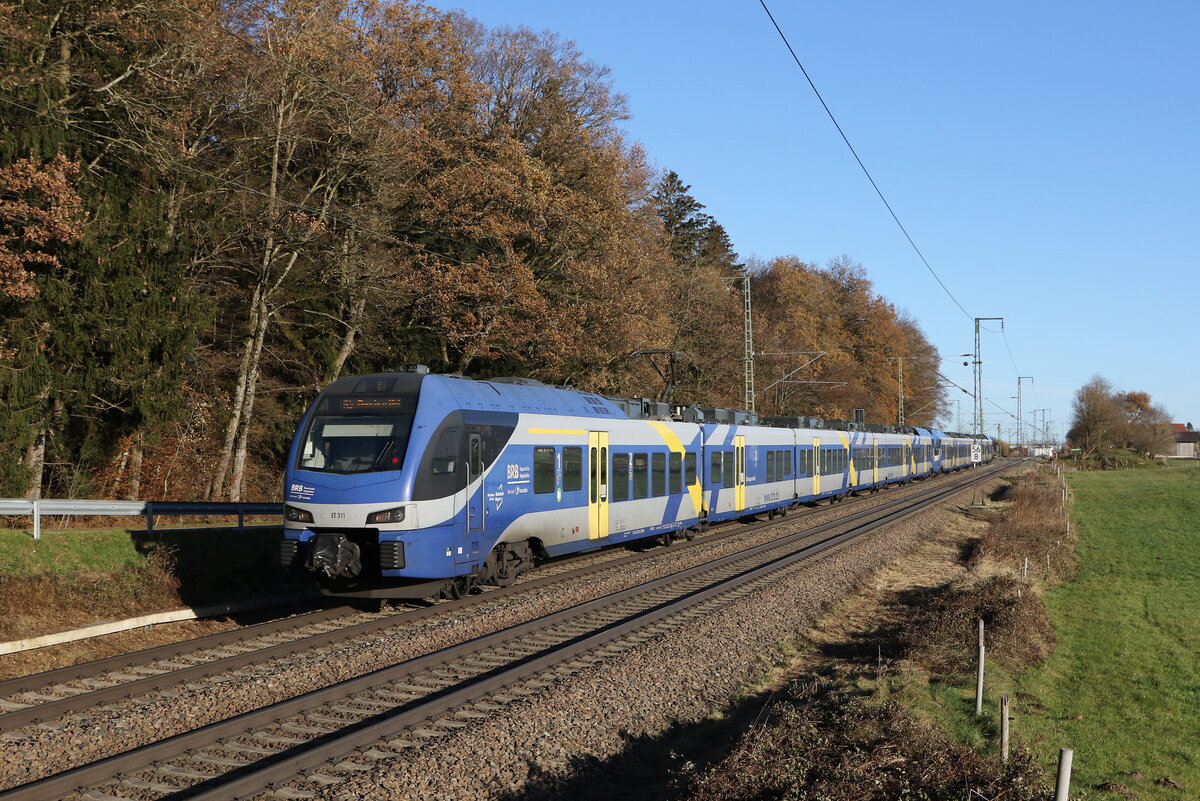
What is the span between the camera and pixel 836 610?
14531 millimetres

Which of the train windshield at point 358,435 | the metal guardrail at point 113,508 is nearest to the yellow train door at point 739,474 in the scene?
the metal guardrail at point 113,508

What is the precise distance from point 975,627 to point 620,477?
7918 mm

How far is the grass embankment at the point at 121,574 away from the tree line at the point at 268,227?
494 cm

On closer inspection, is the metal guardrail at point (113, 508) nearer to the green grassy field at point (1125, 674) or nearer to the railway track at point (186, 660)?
the railway track at point (186, 660)

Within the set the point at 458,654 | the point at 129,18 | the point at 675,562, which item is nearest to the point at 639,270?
the point at 675,562

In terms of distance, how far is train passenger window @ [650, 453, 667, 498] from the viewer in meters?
20.1

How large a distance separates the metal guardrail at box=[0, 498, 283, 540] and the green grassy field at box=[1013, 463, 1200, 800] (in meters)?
12.7

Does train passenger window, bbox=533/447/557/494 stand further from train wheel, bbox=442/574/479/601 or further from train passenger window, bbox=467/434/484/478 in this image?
train wheel, bbox=442/574/479/601

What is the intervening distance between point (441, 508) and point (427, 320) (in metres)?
18.6

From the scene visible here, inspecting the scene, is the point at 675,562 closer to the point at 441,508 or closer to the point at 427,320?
the point at 441,508

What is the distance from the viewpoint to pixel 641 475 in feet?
64.2

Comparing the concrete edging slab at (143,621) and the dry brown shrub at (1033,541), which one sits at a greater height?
the concrete edging slab at (143,621)

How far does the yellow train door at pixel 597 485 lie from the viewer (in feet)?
56.9

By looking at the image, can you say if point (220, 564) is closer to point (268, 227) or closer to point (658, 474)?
point (658, 474)
